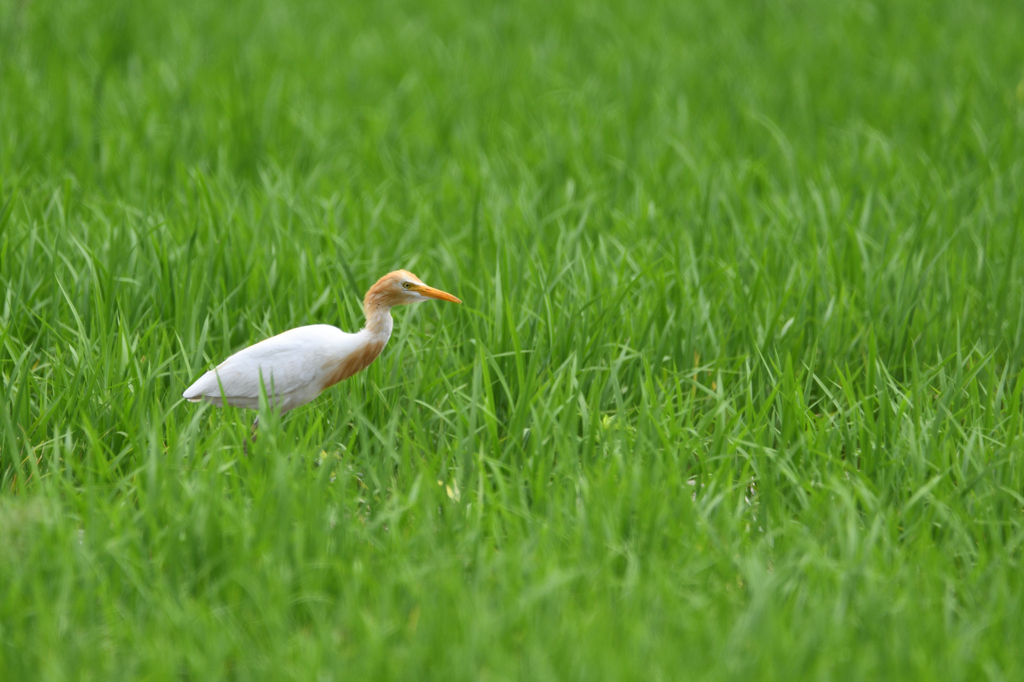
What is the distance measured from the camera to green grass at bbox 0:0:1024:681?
1.96 metres

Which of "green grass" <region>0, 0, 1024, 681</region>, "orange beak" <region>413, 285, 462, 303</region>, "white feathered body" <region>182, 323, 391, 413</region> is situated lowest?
"green grass" <region>0, 0, 1024, 681</region>

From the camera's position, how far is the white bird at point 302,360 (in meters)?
2.54

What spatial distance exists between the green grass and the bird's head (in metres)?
0.32

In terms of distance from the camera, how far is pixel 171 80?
19.2ft

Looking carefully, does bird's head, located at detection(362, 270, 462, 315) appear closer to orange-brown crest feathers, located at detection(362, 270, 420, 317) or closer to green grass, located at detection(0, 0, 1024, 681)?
orange-brown crest feathers, located at detection(362, 270, 420, 317)

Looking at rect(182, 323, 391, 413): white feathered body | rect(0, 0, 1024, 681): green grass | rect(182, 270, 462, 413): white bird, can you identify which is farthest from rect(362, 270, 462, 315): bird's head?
rect(0, 0, 1024, 681): green grass

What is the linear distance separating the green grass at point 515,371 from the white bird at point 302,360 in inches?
4.8

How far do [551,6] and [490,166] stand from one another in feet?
13.9

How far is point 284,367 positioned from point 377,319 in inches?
11.6

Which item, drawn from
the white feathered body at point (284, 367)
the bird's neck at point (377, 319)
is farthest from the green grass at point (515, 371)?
the bird's neck at point (377, 319)

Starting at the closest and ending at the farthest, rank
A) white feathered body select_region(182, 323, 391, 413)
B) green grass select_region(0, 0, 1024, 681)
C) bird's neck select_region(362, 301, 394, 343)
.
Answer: green grass select_region(0, 0, 1024, 681) < white feathered body select_region(182, 323, 391, 413) < bird's neck select_region(362, 301, 394, 343)

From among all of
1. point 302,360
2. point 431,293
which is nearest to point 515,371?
point 431,293

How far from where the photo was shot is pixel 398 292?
264 centimetres

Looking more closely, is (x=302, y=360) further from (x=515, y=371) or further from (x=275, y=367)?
(x=515, y=371)
